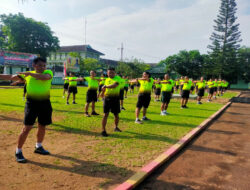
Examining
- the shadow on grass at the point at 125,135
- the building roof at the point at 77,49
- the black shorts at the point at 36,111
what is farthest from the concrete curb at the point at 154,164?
the building roof at the point at 77,49

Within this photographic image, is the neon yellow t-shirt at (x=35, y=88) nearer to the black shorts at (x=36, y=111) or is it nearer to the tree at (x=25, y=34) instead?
the black shorts at (x=36, y=111)

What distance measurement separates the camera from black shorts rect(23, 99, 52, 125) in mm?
3850

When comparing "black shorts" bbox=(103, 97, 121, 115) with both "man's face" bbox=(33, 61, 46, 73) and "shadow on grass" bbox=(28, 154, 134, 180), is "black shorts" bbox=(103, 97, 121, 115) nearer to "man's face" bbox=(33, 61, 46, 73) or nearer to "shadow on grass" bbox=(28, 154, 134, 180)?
"shadow on grass" bbox=(28, 154, 134, 180)

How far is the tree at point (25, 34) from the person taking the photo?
38.3 metres

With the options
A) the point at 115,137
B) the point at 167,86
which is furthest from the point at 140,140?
the point at 167,86

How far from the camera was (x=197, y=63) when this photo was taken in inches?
1922

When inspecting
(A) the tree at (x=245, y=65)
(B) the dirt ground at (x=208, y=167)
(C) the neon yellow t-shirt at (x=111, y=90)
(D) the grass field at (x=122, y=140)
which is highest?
(A) the tree at (x=245, y=65)

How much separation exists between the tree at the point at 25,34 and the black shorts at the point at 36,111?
40.8 metres

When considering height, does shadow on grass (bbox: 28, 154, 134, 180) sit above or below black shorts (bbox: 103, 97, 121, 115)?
below

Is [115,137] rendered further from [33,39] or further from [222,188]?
[33,39]

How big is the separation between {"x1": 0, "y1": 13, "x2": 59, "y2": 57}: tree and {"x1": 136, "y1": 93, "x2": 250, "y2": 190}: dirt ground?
4160 cm

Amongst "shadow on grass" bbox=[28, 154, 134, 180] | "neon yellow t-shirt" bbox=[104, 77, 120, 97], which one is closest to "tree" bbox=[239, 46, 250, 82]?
"neon yellow t-shirt" bbox=[104, 77, 120, 97]

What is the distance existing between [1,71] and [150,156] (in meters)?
39.9

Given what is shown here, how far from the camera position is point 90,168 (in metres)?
3.69
